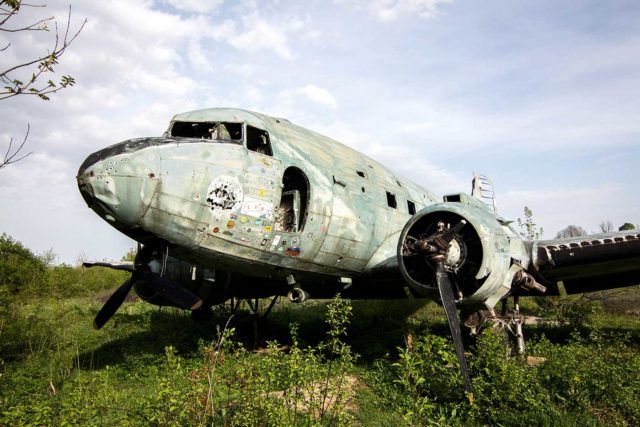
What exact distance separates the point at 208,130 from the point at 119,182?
2262 mm

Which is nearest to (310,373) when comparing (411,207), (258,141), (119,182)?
(119,182)

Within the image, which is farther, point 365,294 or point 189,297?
point 365,294

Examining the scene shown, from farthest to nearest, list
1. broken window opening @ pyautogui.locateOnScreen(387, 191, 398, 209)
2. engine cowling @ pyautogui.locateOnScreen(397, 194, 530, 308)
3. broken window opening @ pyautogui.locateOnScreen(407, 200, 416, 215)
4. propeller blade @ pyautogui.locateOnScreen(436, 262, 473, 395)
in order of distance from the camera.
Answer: broken window opening @ pyautogui.locateOnScreen(407, 200, 416, 215) < broken window opening @ pyautogui.locateOnScreen(387, 191, 398, 209) < engine cowling @ pyautogui.locateOnScreen(397, 194, 530, 308) < propeller blade @ pyautogui.locateOnScreen(436, 262, 473, 395)

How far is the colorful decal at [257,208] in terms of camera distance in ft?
23.1

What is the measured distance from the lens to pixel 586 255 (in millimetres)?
7844

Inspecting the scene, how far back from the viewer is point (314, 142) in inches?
361

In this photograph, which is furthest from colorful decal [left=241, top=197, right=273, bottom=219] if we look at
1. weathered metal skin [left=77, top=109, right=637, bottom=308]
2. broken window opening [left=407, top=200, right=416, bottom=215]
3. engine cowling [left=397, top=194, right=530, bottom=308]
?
broken window opening [left=407, top=200, right=416, bottom=215]

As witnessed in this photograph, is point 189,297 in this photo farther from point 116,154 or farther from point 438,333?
point 438,333

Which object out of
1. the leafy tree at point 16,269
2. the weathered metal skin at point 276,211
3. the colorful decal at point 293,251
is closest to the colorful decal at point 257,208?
the weathered metal skin at point 276,211

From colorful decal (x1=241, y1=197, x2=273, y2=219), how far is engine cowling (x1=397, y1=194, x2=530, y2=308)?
231cm

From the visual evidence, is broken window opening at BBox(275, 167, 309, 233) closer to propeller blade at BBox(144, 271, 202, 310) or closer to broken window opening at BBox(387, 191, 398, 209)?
propeller blade at BBox(144, 271, 202, 310)

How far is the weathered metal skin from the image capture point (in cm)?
629

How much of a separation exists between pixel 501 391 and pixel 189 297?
16.1 feet

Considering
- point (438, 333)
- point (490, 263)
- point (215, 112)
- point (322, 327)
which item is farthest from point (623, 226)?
point (215, 112)
